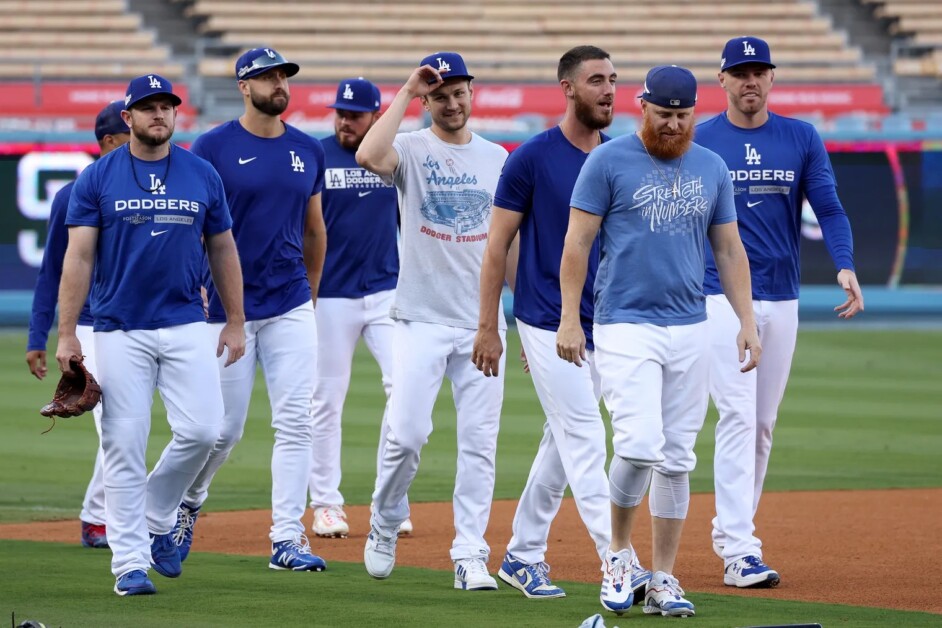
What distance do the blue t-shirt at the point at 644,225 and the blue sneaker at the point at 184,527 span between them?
2507 mm

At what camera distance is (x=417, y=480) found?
1113cm

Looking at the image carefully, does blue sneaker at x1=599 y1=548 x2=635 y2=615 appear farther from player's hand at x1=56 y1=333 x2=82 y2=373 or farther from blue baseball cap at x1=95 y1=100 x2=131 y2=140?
blue baseball cap at x1=95 y1=100 x2=131 y2=140

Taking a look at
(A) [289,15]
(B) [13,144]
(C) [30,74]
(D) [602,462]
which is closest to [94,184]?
(D) [602,462]

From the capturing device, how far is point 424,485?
10.9m

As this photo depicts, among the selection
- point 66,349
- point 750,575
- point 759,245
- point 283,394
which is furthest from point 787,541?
point 66,349

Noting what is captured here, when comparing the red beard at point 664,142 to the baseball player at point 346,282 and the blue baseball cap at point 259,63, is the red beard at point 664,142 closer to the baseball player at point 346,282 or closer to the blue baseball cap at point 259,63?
the blue baseball cap at point 259,63

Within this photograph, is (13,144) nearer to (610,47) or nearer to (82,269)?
(610,47)

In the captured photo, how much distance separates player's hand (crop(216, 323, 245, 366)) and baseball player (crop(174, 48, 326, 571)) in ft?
1.15

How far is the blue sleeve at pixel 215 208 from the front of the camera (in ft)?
23.3

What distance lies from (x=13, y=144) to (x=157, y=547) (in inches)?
576

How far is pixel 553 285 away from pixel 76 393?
2097 millimetres

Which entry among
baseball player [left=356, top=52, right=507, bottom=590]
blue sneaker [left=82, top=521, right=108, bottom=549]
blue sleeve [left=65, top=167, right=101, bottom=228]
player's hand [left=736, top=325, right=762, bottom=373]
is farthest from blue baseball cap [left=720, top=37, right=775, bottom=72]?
blue sneaker [left=82, top=521, right=108, bottom=549]

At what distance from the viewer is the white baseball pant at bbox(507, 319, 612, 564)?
660 cm

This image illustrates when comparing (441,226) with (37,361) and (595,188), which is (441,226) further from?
(37,361)
